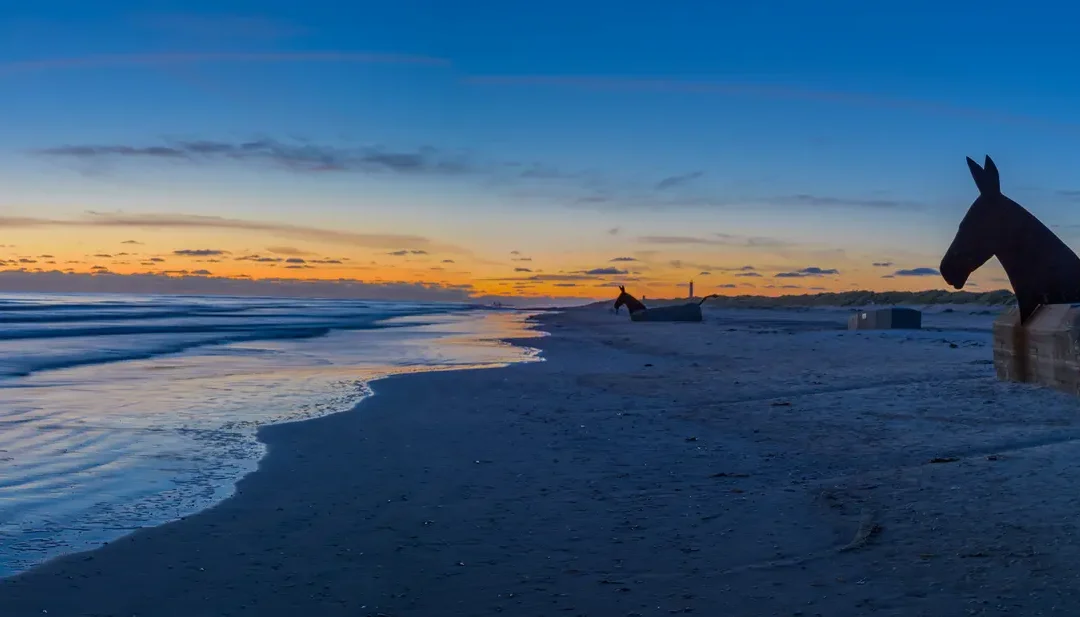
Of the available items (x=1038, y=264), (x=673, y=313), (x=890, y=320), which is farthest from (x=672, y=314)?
(x=1038, y=264)

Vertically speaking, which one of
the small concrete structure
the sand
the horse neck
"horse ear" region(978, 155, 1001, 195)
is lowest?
the sand

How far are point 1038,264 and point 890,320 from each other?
21.9 meters

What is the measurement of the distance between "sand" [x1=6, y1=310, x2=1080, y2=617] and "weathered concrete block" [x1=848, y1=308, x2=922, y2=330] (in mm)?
22166

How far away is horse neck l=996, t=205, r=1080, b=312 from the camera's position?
37.7 ft

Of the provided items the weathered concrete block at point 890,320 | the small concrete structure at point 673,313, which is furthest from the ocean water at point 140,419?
the small concrete structure at point 673,313

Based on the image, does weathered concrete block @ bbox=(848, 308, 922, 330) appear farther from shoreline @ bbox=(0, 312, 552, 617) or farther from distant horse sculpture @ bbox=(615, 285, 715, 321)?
shoreline @ bbox=(0, 312, 552, 617)

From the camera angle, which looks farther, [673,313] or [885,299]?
[885,299]

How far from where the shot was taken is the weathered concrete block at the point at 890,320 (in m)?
32.4

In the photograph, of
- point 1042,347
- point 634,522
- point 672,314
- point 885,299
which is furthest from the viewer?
point 885,299

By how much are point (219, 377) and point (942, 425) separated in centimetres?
1452

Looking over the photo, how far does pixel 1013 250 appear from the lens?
456 inches

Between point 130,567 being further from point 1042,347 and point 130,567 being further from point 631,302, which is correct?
point 631,302

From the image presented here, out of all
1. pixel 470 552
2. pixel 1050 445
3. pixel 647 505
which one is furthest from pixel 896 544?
pixel 1050 445

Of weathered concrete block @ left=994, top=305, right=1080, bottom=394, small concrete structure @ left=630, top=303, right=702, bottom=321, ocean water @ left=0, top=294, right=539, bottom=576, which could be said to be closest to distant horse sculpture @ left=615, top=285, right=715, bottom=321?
small concrete structure @ left=630, top=303, right=702, bottom=321
